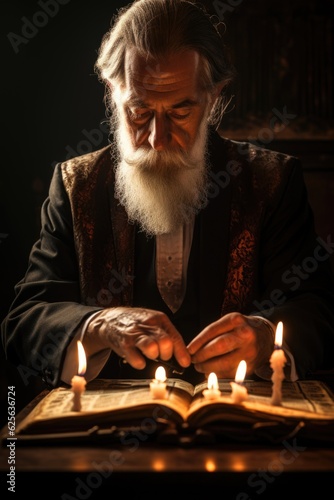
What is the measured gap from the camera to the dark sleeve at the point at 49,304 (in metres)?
3.20

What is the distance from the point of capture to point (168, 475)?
1998 millimetres

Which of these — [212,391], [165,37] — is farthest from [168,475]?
[165,37]

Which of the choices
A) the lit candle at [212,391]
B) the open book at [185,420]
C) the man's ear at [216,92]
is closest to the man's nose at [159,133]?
the man's ear at [216,92]

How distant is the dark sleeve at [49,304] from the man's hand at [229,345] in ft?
1.90

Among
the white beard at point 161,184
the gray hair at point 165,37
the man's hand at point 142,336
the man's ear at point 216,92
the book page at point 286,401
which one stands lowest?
the book page at point 286,401

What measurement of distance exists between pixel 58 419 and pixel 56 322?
963 mm

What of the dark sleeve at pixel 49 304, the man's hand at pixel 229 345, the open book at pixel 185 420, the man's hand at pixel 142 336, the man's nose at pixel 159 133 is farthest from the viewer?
the man's nose at pixel 159 133

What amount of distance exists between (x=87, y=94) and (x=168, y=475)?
384cm

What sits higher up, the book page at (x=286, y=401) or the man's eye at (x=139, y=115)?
the man's eye at (x=139, y=115)

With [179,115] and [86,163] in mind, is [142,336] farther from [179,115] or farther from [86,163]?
[86,163]

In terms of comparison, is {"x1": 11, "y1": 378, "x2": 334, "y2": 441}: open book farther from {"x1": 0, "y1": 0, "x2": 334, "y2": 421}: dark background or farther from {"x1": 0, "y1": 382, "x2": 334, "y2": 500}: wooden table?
{"x1": 0, "y1": 0, "x2": 334, "y2": 421}: dark background

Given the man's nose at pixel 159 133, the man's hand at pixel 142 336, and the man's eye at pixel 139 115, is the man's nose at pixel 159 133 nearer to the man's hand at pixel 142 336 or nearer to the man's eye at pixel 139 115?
the man's eye at pixel 139 115

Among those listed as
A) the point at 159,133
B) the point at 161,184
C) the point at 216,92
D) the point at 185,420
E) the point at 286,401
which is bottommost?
the point at 286,401

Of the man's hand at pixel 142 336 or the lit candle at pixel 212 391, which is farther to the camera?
the man's hand at pixel 142 336
